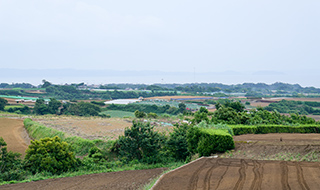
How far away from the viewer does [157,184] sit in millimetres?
9172

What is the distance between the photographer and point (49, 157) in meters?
16.2

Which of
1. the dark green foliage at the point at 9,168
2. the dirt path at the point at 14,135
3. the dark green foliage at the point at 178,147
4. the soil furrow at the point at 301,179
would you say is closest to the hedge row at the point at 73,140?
the dirt path at the point at 14,135

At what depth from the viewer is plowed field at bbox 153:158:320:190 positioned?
26.5 ft

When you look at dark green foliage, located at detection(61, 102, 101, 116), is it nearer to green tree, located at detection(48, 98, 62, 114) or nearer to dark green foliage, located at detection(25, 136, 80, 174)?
green tree, located at detection(48, 98, 62, 114)

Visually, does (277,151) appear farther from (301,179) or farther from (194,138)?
(194,138)

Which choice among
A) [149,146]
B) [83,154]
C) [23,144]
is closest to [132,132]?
[149,146]

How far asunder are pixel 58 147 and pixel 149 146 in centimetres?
563

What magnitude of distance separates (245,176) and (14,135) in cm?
2822

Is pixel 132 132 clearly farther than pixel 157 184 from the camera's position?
Yes

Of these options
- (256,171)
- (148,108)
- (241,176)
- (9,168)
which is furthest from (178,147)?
(148,108)

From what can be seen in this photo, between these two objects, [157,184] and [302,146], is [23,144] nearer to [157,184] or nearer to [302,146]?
[157,184]

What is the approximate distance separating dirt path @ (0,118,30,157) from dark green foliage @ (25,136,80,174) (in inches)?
257

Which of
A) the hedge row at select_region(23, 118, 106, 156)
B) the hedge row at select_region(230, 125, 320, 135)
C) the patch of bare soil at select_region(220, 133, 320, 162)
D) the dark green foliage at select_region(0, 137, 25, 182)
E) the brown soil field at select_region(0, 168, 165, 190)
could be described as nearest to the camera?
the patch of bare soil at select_region(220, 133, 320, 162)

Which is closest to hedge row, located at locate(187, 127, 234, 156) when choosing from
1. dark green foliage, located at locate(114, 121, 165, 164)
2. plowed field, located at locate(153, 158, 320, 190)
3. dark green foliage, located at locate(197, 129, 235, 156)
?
dark green foliage, located at locate(197, 129, 235, 156)
